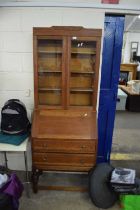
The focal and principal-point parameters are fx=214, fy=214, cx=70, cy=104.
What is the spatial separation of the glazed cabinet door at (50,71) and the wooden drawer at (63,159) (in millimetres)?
568

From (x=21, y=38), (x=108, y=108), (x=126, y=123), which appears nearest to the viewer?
(x=21, y=38)

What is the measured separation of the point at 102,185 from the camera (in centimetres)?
237

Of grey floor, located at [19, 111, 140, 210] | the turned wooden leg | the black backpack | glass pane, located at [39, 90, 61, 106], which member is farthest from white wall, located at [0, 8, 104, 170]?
grey floor, located at [19, 111, 140, 210]

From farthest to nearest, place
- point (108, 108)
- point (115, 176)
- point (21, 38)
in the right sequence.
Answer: point (108, 108)
point (21, 38)
point (115, 176)

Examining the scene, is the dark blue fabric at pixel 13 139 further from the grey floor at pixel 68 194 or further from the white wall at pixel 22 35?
the grey floor at pixel 68 194

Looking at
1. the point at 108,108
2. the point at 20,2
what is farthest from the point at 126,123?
the point at 20,2

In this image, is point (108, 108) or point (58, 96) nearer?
point (58, 96)

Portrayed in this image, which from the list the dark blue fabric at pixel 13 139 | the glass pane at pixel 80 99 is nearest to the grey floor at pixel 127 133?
→ the glass pane at pixel 80 99

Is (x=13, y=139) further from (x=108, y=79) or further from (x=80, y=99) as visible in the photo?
(x=108, y=79)

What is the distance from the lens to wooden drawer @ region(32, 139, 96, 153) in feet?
7.81

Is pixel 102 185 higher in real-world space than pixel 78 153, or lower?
lower

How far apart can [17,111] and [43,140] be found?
0.44m

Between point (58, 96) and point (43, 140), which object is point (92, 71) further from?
point (43, 140)

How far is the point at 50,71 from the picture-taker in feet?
8.20
